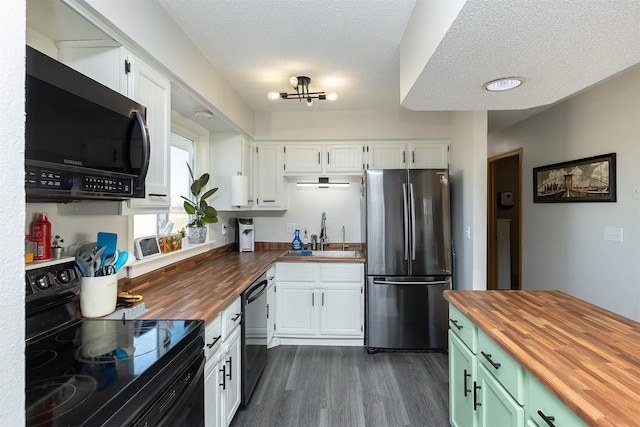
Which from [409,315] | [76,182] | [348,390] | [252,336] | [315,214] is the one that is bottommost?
[348,390]

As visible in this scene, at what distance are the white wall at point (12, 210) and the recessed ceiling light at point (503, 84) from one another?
182 cm

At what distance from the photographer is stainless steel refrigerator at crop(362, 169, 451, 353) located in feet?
10.1

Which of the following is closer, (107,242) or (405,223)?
(107,242)

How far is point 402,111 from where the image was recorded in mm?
3609

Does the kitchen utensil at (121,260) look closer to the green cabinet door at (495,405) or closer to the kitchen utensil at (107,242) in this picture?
the kitchen utensil at (107,242)

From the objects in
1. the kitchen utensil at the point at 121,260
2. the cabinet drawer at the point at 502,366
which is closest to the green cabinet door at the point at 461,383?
the cabinet drawer at the point at 502,366

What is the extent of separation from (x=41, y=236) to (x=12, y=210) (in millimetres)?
1070

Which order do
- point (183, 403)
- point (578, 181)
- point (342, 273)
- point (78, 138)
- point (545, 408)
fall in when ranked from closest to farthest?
point (545, 408) → point (78, 138) → point (183, 403) → point (578, 181) → point (342, 273)

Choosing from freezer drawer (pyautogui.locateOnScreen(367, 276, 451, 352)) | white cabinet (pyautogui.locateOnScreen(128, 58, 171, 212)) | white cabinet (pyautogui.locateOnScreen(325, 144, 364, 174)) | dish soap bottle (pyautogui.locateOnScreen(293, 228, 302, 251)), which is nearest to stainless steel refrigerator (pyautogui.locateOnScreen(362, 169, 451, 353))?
freezer drawer (pyautogui.locateOnScreen(367, 276, 451, 352))

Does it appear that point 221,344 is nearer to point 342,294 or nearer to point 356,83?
point 342,294

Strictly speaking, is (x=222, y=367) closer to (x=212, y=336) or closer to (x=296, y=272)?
(x=212, y=336)

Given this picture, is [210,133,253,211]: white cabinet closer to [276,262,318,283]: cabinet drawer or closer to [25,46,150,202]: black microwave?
[276,262,318,283]: cabinet drawer

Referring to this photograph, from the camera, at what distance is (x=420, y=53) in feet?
5.27

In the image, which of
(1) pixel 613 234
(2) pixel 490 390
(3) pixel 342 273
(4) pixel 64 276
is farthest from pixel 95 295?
(1) pixel 613 234
